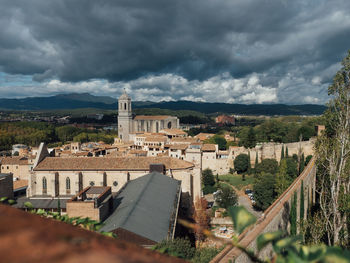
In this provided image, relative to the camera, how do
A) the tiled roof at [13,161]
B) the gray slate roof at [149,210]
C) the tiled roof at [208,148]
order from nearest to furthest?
the gray slate roof at [149,210], the tiled roof at [13,161], the tiled roof at [208,148]

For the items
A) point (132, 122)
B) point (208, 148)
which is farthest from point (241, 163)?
point (132, 122)

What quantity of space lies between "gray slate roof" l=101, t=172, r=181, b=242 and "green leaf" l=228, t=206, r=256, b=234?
10406 mm

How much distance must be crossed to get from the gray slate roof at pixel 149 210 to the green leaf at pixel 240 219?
10.4 metres

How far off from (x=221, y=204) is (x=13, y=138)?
7333 cm

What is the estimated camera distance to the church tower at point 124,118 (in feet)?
266

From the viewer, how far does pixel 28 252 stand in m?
1.08

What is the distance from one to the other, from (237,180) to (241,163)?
351cm

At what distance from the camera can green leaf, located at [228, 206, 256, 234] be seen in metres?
1.89

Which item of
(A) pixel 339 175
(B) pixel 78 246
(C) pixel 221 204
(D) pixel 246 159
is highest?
(B) pixel 78 246

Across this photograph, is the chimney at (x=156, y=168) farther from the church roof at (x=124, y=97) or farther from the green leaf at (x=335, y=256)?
the church roof at (x=124, y=97)

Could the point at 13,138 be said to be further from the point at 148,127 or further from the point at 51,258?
the point at 51,258

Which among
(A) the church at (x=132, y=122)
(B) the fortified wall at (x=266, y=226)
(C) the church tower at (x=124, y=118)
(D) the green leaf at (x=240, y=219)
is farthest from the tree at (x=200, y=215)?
(C) the church tower at (x=124, y=118)

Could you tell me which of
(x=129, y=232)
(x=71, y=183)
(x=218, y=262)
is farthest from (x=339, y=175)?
(x=71, y=183)

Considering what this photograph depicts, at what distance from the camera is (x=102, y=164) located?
2634 cm
